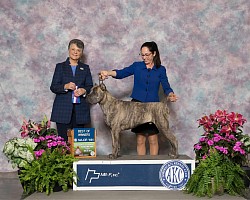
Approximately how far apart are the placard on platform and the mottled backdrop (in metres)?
1.15

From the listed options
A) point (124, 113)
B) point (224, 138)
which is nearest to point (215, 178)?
point (224, 138)

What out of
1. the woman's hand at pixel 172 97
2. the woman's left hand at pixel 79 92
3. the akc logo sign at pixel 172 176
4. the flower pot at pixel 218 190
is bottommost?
the flower pot at pixel 218 190

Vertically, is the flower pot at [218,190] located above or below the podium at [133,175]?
below

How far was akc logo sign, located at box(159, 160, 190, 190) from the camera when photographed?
152 inches

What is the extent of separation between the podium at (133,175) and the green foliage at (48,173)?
0.07m

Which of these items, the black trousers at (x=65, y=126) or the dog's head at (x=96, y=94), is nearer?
the dog's head at (x=96, y=94)

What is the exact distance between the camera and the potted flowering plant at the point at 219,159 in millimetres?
3660

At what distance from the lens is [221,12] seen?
17.1 feet

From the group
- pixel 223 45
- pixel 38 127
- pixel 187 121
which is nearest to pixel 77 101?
pixel 38 127

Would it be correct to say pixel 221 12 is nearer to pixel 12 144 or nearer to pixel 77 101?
pixel 77 101

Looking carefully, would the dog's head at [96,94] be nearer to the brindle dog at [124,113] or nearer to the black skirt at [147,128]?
the brindle dog at [124,113]

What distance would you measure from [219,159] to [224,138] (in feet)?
0.61

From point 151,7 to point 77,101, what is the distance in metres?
1.42

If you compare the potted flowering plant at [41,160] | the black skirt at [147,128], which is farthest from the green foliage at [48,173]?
the black skirt at [147,128]
